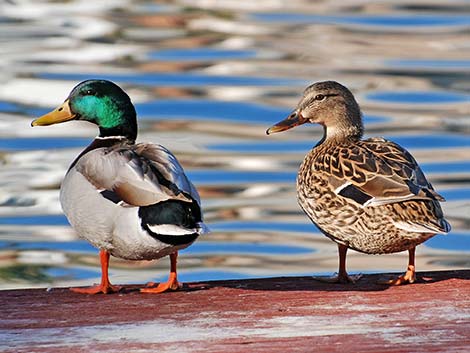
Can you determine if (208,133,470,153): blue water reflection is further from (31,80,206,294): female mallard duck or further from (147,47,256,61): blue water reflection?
(31,80,206,294): female mallard duck

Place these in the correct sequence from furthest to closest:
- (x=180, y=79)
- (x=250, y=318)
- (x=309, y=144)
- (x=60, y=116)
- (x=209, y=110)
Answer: (x=180, y=79)
(x=209, y=110)
(x=309, y=144)
(x=60, y=116)
(x=250, y=318)

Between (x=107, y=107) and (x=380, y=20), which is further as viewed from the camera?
(x=380, y=20)

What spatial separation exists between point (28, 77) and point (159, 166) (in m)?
10.9

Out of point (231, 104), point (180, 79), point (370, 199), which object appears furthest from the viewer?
point (180, 79)

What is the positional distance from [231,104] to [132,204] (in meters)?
9.46

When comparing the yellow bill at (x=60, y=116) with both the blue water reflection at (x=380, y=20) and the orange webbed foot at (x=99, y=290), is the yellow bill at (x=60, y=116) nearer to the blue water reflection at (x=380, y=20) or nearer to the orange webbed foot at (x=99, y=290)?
the orange webbed foot at (x=99, y=290)

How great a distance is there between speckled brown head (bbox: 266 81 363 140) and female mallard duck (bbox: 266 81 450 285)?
1.19 feet

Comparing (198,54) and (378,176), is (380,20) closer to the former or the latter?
(198,54)

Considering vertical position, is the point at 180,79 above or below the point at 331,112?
below

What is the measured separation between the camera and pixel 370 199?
6.11m

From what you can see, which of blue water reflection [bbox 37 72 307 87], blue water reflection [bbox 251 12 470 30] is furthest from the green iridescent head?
blue water reflection [bbox 251 12 470 30]

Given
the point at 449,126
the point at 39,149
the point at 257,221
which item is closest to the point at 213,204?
the point at 257,221

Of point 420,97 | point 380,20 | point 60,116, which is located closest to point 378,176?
point 60,116

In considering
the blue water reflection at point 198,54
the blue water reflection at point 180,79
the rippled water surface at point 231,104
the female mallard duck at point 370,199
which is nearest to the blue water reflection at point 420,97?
the rippled water surface at point 231,104
